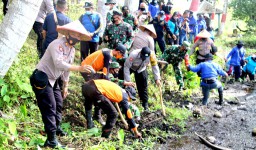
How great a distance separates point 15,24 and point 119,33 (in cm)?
301

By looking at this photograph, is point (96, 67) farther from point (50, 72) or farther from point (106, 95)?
point (50, 72)

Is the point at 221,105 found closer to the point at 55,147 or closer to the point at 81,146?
the point at 81,146

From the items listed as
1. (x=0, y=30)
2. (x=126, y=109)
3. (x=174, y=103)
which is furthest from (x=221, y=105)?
(x=0, y=30)

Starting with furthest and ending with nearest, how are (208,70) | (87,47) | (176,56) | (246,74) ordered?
(246,74)
(176,56)
(208,70)
(87,47)

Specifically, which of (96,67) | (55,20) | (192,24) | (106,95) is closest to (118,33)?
(55,20)

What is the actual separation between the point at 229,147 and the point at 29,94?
4.26m

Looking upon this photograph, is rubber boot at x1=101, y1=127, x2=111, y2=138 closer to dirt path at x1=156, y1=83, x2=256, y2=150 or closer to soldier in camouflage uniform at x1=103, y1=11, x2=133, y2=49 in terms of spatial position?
dirt path at x1=156, y1=83, x2=256, y2=150

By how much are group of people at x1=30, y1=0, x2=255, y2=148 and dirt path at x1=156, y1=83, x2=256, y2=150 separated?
651 mm

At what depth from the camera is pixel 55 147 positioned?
4.70 metres

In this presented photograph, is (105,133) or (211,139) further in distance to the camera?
(211,139)

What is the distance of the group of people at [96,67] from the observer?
450cm

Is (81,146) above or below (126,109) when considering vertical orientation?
below

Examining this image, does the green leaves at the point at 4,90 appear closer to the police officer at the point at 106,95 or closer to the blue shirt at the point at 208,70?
the police officer at the point at 106,95

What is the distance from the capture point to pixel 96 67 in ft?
19.1
